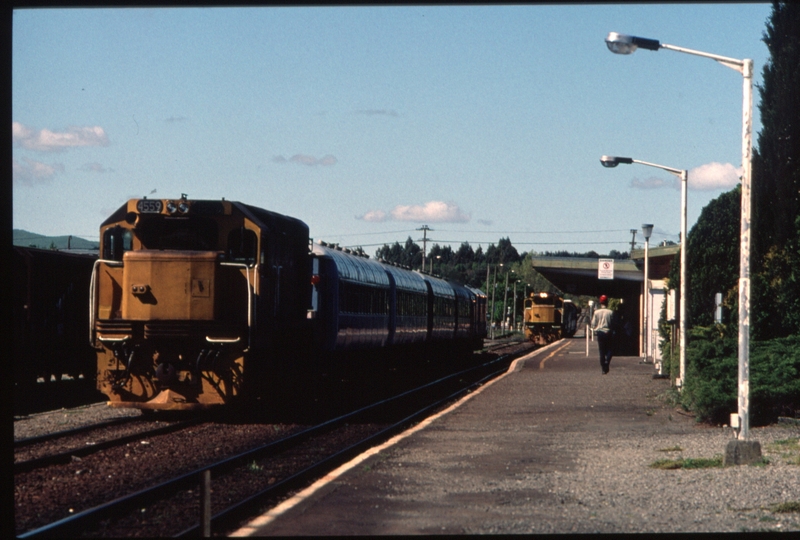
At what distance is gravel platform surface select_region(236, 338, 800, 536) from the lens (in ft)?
26.9

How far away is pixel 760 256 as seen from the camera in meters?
18.3

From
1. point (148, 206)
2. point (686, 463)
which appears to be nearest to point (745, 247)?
point (686, 463)

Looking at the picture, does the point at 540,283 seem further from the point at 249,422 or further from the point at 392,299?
the point at 249,422

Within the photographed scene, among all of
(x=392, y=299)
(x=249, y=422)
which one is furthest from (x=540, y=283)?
(x=249, y=422)

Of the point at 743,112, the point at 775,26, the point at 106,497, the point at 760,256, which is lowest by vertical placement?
the point at 106,497

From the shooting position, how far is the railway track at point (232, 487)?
8.19 m

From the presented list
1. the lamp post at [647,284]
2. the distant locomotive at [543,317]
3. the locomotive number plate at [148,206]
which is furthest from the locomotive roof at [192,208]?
the distant locomotive at [543,317]

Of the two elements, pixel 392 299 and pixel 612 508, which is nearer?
pixel 612 508

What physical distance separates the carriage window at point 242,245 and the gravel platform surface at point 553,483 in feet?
11.8

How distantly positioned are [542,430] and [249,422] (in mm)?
4740

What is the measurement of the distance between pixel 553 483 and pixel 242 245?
690 cm

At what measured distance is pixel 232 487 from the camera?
10484mm

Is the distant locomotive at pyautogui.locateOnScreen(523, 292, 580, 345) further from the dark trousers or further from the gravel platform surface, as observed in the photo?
the gravel platform surface

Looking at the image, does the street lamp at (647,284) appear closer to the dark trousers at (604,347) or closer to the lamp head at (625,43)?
the dark trousers at (604,347)
